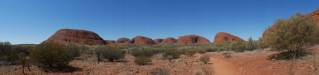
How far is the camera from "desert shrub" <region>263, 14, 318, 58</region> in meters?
16.7

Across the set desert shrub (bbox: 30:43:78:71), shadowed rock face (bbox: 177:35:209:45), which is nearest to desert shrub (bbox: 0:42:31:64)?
desert shrub (bbox: 30:43:78:71)

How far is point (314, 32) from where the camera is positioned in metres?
16.8

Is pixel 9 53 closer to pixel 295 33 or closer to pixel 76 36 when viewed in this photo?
pixel 295 33

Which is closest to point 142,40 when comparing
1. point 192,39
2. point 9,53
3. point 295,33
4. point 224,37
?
point 192,39

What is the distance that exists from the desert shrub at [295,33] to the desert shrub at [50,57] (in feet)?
45.5

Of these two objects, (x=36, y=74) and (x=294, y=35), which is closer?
(x=36, y=74)

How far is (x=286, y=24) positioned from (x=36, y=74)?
1536cm

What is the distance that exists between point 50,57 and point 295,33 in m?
15.5

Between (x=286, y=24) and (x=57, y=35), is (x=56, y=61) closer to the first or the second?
(x=286, y=24)

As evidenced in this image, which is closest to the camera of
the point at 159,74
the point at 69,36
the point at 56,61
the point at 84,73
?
the point at 159,74

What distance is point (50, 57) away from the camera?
14945 millimetres

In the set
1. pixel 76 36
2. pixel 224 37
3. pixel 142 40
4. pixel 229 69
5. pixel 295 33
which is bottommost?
pixel 229 69

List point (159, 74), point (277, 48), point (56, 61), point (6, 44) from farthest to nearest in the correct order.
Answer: point (6, 44), point (277, 48), point (56, 61), point (159, 74)

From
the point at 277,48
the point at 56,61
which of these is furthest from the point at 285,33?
the point at 56,61
